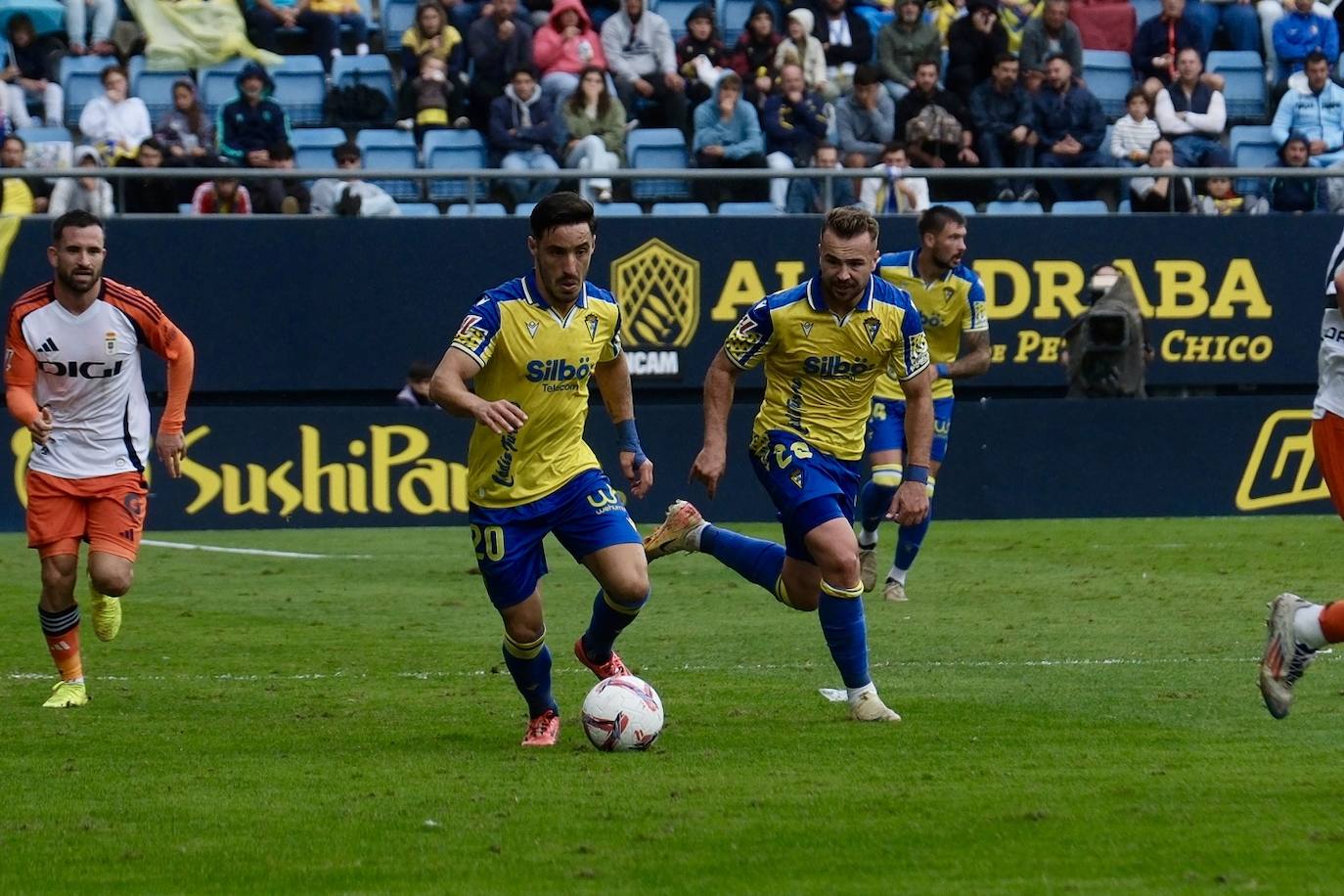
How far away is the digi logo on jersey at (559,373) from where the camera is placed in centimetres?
819

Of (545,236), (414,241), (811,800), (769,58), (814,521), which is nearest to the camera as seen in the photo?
(811,800)

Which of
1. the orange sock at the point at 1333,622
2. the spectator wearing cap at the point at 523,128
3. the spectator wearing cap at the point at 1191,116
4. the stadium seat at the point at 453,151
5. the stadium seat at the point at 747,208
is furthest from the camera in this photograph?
the spectator wearing cap at the point at 1191,116

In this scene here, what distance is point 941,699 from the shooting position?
9508 mm

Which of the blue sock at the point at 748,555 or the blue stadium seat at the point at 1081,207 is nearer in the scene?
the blue sock at the point at 748,555

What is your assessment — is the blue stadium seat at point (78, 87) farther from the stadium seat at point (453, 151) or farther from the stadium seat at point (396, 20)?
the stadium seat at point (453, 151)

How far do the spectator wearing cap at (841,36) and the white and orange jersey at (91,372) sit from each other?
43.9ft

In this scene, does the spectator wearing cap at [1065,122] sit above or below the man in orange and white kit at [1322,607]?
below

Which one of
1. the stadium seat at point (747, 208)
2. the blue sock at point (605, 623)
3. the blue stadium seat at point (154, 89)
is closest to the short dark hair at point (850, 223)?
the blue sock at point (605, 623)

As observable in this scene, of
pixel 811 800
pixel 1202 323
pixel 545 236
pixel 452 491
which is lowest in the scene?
pixel 452 491

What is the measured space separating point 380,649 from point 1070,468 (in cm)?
1045

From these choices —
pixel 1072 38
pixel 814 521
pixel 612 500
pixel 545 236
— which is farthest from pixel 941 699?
pixel 1072 38

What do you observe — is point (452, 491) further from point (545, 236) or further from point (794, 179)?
point (545, 236)

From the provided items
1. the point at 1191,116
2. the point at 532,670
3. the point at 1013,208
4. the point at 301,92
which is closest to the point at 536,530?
the point at 532,670

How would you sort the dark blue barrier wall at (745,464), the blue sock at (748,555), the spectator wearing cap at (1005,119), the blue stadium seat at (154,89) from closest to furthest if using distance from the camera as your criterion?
1. the blue sock at (748,555)
2. the dark blue barrier wall at (745,464)
3. the blue stadium seat at (154,89)
4. the spectator wearing cap at (1005,119)
